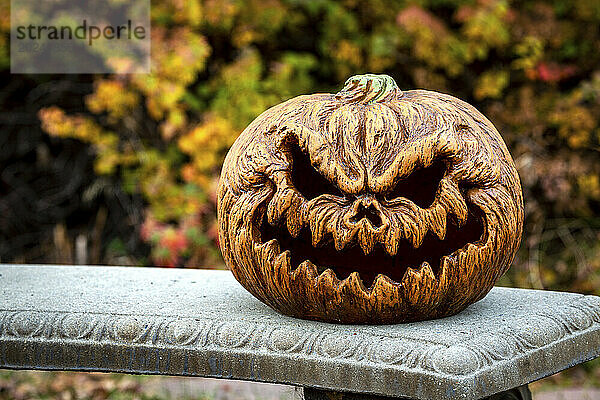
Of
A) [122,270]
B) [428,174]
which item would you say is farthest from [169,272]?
[428,174]

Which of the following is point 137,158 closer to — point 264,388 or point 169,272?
point 264,388

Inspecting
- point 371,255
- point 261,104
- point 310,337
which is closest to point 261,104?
point 261,104

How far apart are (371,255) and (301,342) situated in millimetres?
352

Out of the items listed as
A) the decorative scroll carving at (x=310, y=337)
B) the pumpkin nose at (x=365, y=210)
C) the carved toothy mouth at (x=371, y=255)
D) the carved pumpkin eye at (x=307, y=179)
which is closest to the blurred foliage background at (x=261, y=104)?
the decorative scroll carving at (x=310, y=337)

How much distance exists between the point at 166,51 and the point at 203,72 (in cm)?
65

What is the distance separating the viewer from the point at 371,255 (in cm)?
245

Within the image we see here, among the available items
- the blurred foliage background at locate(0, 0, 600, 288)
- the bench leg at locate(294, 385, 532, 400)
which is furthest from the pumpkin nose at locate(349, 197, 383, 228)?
the blurred foliage background at locate(0, 0, 600, 288)

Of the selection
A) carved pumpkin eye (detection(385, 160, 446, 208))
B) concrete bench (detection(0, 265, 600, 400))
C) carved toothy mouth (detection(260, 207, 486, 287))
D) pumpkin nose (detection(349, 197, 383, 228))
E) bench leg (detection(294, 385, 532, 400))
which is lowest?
bench leg (detection(294, 385, 532, 400))

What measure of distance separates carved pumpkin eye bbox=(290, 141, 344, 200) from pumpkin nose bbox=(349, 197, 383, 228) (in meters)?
0.19

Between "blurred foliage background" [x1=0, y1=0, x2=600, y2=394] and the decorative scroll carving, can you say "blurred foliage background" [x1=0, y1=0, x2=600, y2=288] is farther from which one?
the decorative scroll carving

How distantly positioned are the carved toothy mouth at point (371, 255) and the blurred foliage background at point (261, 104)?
3564mm

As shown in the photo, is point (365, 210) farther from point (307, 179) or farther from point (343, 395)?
point (343, 395)

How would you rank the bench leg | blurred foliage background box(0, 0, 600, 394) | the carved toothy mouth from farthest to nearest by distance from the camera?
blurred foliage background box(0, 0, 600, 394), the carved toothy mouth, the bench leg

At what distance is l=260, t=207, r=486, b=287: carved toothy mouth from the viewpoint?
247 centimetres
